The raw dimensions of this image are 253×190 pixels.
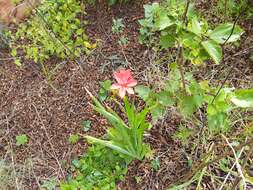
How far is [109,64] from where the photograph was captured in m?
2.57

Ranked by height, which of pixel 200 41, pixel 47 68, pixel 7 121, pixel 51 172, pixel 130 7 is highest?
pixel 200 41

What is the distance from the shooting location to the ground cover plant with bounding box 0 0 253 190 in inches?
79.1

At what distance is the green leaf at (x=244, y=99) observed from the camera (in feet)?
5.35

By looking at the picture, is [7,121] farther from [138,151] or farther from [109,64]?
[138,151]

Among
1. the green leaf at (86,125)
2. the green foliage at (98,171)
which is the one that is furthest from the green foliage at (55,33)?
the green foliage at (98,171)

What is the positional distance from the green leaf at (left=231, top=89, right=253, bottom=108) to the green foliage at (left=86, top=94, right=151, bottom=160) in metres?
0.45

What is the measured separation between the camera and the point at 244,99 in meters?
1.65

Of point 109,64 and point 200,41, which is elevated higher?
point 200,41

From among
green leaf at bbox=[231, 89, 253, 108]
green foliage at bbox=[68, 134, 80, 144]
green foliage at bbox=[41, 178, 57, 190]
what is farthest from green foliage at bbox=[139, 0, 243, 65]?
green foliage at bbox=[41, 178, 57, 190]

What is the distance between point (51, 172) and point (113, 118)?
24.5 inches

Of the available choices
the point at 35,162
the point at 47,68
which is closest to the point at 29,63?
the point at 47,68

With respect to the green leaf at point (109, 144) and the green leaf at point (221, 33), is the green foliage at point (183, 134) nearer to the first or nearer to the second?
the green leaf at point (109, 144)

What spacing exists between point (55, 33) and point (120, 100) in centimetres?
64

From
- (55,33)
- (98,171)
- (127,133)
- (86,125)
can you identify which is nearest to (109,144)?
(127,133)
